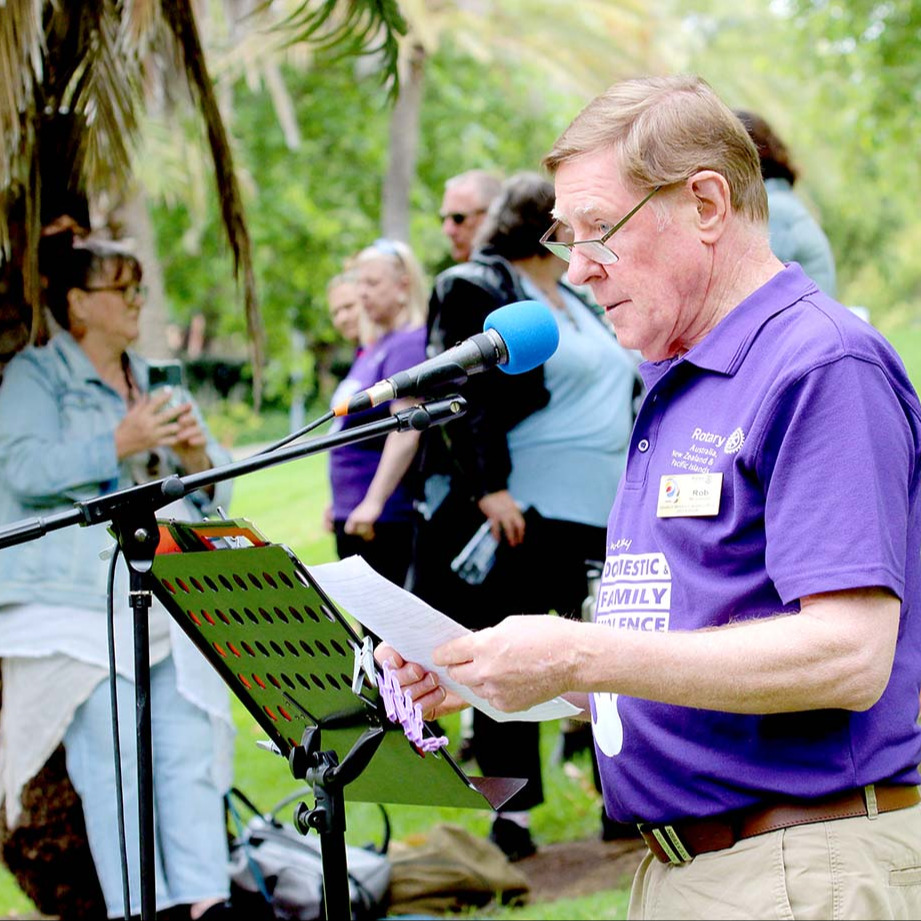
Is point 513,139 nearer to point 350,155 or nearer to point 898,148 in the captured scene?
point 350,155

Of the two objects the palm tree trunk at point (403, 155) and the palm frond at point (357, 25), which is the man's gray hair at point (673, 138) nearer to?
the palm frond at point (357, 25)

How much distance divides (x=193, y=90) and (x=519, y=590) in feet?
6.80

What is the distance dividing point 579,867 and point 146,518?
2.98 meters

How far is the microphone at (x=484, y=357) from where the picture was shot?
6.46 ft

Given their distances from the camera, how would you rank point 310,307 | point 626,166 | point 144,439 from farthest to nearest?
1. point 310,307
2. point 144,439
3. point 626,166

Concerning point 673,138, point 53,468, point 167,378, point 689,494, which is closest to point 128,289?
point 167,378

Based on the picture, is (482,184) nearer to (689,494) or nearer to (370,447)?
(370,447)

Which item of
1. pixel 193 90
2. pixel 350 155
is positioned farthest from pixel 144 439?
pixel 350 155

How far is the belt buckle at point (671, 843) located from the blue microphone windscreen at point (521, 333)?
0.75 meters

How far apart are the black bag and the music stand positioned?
2022mm

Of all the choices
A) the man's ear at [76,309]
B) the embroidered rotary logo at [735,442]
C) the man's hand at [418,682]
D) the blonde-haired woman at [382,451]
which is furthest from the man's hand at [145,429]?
the embroidered rotary logo at [735,442]

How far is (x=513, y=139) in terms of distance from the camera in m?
19.1

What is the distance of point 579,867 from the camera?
14.8 feet

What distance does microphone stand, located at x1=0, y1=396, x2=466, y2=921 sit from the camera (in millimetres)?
1941
